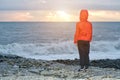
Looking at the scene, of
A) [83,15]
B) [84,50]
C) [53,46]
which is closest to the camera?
[83,15]

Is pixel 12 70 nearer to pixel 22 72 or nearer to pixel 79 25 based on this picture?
pixel 22 72

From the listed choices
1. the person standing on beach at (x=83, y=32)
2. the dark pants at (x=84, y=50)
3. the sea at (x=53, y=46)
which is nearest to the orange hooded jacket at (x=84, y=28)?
the person standing on beach at (x=83, y=32)

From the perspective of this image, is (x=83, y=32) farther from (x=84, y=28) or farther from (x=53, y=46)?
(x=53, y=46)

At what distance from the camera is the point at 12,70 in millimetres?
14344

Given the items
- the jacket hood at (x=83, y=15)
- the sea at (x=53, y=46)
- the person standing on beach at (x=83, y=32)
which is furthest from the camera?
the sea at (x=53, y=46)

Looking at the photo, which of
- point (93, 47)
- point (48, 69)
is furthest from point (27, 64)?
point (93, 47)

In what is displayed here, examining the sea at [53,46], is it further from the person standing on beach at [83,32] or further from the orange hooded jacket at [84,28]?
the orange hooded jacket at [84,28]

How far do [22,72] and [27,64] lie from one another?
7.75 feet

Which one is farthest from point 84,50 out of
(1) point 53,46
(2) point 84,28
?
(1) point 53,46

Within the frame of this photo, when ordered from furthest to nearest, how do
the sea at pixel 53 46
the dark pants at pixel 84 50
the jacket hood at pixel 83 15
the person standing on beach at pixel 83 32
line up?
the sea at pixel 53 46 → the dark pants at pixel 84 50 → the person standing on beach at pixel 83 32 → the jacket hood at pixel 83 15

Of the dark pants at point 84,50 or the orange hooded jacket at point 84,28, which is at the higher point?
the orange hooded jacket at point 84,28

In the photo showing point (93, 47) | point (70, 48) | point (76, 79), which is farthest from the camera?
point (93, 47)

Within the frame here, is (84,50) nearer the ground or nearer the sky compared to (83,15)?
nearer the ground

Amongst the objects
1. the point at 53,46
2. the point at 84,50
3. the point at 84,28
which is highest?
the point at 84,28
